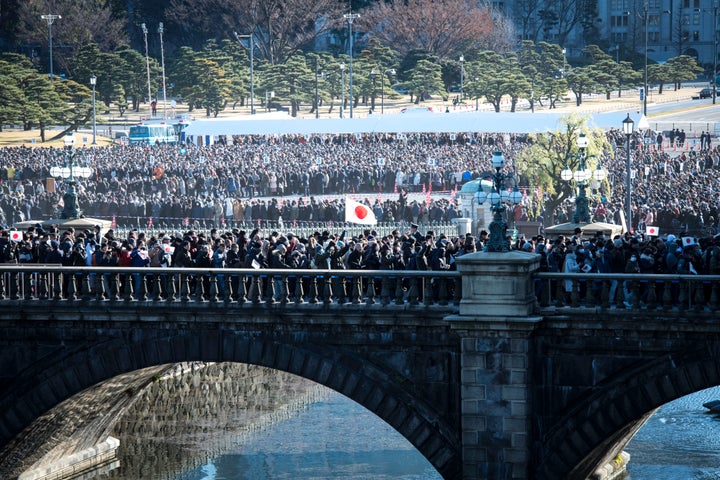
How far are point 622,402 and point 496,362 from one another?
2.45 metres

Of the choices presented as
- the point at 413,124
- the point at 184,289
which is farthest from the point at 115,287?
the point at 413,124

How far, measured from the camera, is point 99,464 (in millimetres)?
38250

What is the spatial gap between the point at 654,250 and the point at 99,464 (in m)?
16.7

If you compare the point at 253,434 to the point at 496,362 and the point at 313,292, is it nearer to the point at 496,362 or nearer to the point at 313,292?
the point at 313,292

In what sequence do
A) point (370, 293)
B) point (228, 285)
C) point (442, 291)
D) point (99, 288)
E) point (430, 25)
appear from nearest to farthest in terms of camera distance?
point (442, 291), point (370, 293), point (228, 285), point (99, 288), point (430, 25)

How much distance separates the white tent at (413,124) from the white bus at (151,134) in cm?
1029

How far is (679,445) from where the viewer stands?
38.6 meters

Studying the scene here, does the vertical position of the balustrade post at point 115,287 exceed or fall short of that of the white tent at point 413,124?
it falls short

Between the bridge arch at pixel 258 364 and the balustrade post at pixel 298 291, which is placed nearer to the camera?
the bridge arch at pixel 258 364

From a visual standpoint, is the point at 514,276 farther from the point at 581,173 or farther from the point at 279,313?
the point at 581,173

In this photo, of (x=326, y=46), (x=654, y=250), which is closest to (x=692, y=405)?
(x=654, y=250)

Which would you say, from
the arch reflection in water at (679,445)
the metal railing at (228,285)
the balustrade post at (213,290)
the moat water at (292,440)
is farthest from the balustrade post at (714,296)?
the moat water at (292,440)

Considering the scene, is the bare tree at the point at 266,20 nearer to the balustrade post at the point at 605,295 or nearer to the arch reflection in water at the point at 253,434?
the arch reflection in water at the point at 253,434

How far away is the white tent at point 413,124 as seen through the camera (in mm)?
76688
